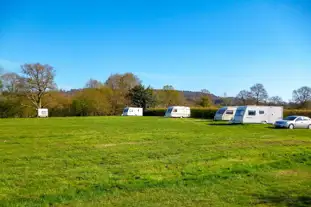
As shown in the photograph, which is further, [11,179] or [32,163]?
[32,163]

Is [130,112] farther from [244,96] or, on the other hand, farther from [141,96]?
[244,96]

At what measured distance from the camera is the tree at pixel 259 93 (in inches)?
2667

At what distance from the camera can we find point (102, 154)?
37.0 feet

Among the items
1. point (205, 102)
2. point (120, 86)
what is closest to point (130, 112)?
point (120, 86)

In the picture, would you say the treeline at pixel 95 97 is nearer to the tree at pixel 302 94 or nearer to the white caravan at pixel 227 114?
the tree at pixel 302 94

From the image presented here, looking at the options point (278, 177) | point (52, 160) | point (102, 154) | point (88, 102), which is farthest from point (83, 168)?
point (88, 102)

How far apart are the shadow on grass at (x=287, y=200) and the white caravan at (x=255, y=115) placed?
26.5 meters

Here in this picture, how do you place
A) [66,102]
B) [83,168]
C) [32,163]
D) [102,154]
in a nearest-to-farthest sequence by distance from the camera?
1. [83,168]
2. [32,163]
3. [102,154]
4. [66,102]

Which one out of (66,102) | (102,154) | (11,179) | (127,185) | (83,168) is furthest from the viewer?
(66,102)

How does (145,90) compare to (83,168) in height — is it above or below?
above

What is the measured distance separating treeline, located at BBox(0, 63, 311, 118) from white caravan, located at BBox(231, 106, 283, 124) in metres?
22.9

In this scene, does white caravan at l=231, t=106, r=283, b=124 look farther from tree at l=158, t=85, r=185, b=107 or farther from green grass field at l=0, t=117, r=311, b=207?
tree at l=158, t=85, r=185, b=107

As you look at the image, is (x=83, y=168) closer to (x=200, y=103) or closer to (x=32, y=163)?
(x=32, y=163)

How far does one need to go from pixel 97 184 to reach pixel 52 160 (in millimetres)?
3633
